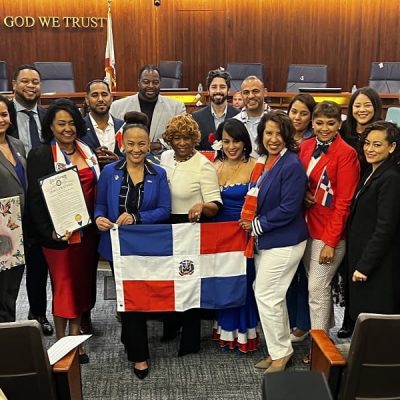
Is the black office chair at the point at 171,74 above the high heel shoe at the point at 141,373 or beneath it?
above

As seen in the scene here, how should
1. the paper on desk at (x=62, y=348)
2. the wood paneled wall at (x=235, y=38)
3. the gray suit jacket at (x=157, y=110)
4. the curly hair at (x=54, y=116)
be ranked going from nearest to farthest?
the paper on desk at (x=62, y=348)
the curly hair at (x=54, y=116)
the gray suit jacket at (x=157, y=110)
the wood paneled wall at (x=235, y=38)

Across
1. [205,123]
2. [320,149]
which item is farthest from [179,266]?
[205,123]

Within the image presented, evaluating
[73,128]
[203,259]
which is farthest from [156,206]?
[73,128]

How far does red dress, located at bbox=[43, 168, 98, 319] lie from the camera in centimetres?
294

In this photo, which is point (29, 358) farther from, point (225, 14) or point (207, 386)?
point (225, 14)

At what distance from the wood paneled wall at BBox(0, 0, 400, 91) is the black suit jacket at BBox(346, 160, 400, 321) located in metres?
7.71

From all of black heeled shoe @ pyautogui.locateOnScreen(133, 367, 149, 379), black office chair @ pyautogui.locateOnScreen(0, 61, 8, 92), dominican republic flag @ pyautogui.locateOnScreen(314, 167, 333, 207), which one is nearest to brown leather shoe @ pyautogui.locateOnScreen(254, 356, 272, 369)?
black heeled shoe @ pyautogui.locateOnScreen(133, 367, 149, 379)

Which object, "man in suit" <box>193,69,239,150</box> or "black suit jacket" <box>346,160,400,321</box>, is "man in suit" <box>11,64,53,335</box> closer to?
"man in suit" <box>193,69,239,150</box>

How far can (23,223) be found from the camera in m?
2.99

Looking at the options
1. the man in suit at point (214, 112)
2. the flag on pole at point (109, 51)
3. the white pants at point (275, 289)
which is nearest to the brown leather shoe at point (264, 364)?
the white pants at point (275, 289)

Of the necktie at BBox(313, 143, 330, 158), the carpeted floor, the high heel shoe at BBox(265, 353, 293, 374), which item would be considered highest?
the necktie at BBox(313, 143, 330, 158)

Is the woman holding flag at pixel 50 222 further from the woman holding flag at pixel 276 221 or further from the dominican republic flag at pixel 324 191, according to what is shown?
the dominican republic flag at pixel 324 191

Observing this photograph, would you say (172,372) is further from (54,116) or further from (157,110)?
(157,110)

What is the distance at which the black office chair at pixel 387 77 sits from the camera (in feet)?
27.4
